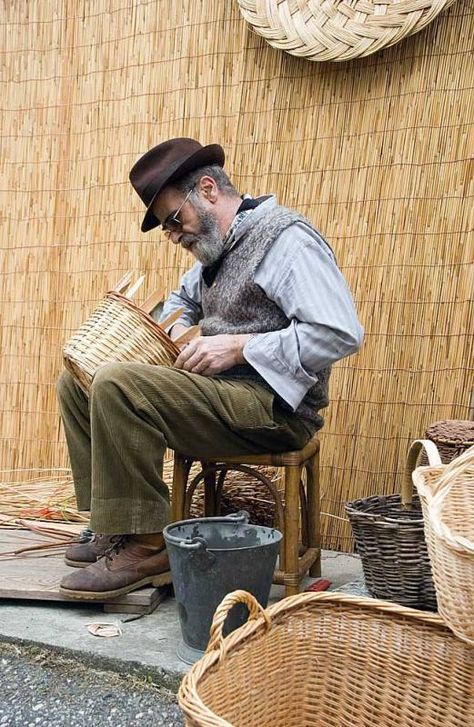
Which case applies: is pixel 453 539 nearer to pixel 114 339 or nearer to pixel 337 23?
pixel 114 339

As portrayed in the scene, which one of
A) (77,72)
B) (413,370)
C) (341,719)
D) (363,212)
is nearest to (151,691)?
(341,719)

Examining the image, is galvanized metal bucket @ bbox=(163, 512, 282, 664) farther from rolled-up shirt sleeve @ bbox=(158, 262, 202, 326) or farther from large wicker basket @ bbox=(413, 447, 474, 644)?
rolled-up shirt sleeve @ bbox=(158, 262, 202, 326)

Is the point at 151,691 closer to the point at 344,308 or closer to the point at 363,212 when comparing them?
the point at 344,308

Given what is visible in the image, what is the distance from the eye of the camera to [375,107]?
12.1 feet

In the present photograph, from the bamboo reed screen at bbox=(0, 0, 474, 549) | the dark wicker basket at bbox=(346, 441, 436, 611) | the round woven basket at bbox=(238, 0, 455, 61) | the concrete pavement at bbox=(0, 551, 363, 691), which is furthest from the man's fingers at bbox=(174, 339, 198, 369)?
the round woven basket at bbox=(238, 0, 455, 61)

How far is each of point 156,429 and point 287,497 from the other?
1.54 feet

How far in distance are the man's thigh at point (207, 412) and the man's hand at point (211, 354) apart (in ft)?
0.14

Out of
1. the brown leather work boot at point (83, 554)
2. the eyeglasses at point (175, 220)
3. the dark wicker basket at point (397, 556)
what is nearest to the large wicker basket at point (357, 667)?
the dark wicker basket at point (397, 556)

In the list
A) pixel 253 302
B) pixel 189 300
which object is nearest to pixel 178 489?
pixel 253 302

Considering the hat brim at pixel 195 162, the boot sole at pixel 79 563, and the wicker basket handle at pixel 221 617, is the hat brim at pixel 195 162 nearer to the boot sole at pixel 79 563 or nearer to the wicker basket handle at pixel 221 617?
the boot sole at pixel 79 563

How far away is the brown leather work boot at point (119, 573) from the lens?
9.16 ft

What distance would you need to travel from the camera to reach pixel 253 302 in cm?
302

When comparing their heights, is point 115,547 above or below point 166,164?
below

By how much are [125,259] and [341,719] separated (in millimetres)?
2779
